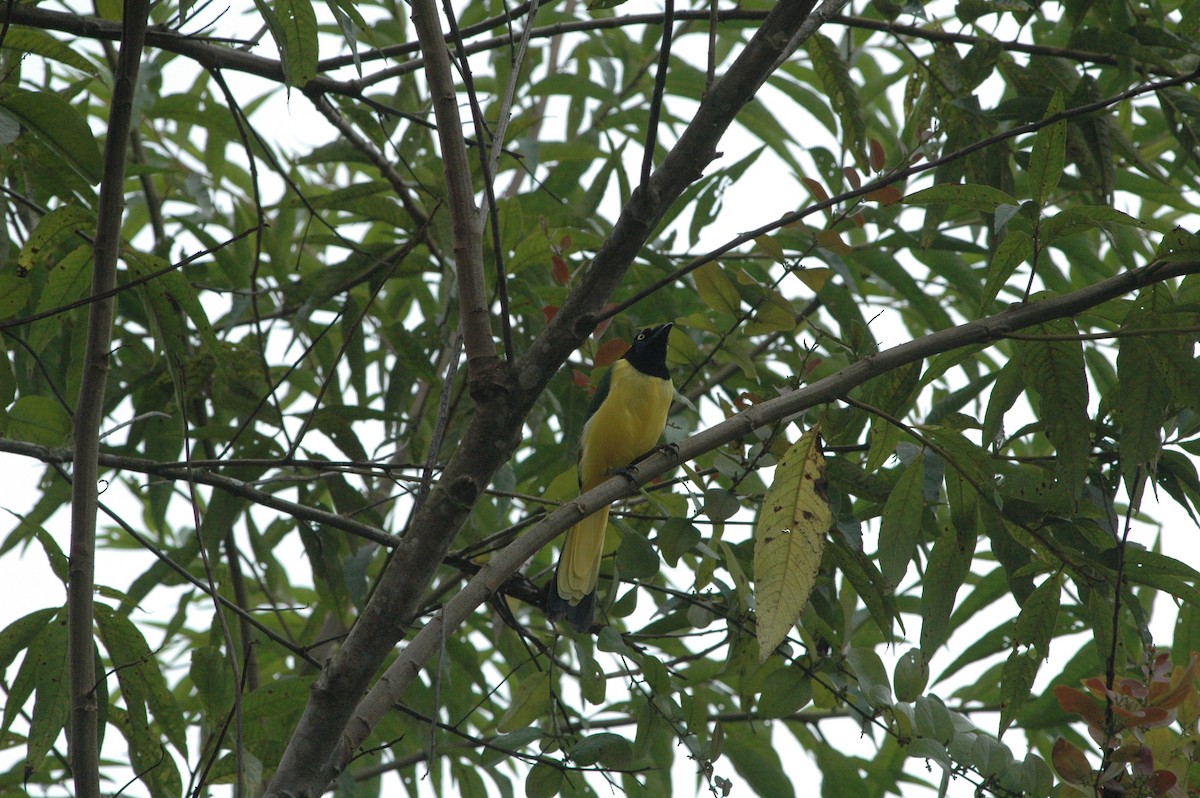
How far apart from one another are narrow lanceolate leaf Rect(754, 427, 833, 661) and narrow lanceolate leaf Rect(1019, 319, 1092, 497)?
0.48 metres

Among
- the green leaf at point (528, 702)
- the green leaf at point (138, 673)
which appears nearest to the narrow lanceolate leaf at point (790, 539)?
the green leaf at point (528, 702)

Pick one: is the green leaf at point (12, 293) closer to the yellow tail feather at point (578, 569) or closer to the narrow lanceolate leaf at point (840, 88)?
the yellow tail feather at point (578, 569)

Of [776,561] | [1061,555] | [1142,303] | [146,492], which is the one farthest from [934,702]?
[146,492]

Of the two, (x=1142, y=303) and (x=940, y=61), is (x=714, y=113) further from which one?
(x=940, y=61)

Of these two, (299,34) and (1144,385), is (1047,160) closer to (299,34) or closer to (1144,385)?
(1144,385)

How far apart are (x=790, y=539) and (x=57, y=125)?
1674 millimetres

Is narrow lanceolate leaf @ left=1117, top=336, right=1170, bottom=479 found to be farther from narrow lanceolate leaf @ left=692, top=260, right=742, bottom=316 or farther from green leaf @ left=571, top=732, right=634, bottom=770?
green leaf @ left=571, top=732, right=634, bottom=770

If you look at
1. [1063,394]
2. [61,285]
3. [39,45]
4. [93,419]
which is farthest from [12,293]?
[1063,394]

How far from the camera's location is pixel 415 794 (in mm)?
3832

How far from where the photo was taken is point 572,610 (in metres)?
3.17

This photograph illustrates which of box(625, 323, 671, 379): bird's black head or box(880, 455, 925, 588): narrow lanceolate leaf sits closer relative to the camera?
box(880, 455, 925, 588): narrow lanceolate leaf

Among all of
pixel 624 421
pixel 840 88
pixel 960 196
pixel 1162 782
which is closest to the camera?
pixel 1162 782

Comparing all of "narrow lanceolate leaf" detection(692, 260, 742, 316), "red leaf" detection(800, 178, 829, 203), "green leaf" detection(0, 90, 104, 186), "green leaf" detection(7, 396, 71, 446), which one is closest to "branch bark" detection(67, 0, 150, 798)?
"green leaf" detection(0, 90, 104, 186)

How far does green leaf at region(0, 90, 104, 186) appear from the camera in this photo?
2.33m
